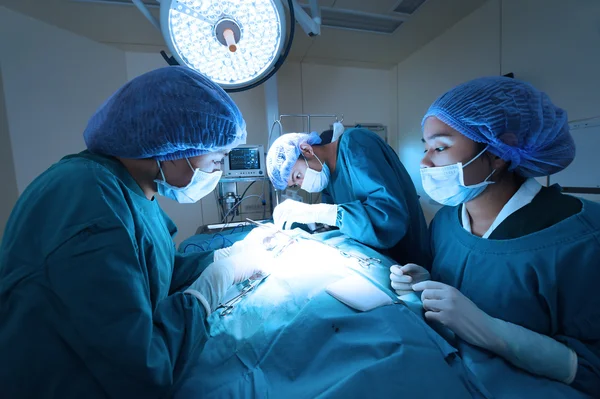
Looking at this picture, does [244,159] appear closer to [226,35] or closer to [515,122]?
[226,35]

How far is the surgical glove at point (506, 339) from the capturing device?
0.57m

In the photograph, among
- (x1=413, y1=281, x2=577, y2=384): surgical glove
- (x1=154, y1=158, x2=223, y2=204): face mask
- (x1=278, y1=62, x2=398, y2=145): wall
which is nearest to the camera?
(x1=413, y1=281, x2=577, y2=384): surgical glove

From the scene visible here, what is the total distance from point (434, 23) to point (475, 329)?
247 centimetres

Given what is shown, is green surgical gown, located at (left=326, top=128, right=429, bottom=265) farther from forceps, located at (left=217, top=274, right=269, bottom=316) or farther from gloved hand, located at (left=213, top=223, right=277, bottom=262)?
forceps, located at (left=217, top=274, right=269, bottom=316)

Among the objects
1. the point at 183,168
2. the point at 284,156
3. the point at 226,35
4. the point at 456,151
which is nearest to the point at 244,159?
the point at 284,156

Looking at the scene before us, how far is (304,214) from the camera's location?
1469 millimetres

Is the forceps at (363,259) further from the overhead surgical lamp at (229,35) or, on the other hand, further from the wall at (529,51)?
the wall at (529,51)

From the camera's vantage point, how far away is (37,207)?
497mm

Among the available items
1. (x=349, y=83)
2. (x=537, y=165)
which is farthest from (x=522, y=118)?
(x=349, y=83)

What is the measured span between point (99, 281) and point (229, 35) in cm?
74

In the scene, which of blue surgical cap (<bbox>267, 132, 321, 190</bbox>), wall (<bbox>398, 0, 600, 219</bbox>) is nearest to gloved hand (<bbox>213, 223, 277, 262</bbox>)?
blue surgical cap (<bbox>267, 132, 321, 190</bbox>)

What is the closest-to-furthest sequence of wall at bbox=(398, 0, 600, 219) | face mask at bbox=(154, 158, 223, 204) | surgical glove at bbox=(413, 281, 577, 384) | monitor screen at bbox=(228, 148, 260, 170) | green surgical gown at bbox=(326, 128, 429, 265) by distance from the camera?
1. surgical glove at bbox=(413, 281, 577, 384)
2. face mask at bbox=(154, 158, 223, 204)
3. green surgical gown at bbox=(326, 128, 429, 265)
4. wall at bbox=(398, 0, 600, 219)
5. monitor screen at bbox=(228, 148, 260, 170)

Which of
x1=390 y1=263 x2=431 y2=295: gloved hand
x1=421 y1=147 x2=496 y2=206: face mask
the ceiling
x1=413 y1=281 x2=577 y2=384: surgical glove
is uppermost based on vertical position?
the ceiling

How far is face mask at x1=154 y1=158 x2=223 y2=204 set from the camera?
837 millimetres
